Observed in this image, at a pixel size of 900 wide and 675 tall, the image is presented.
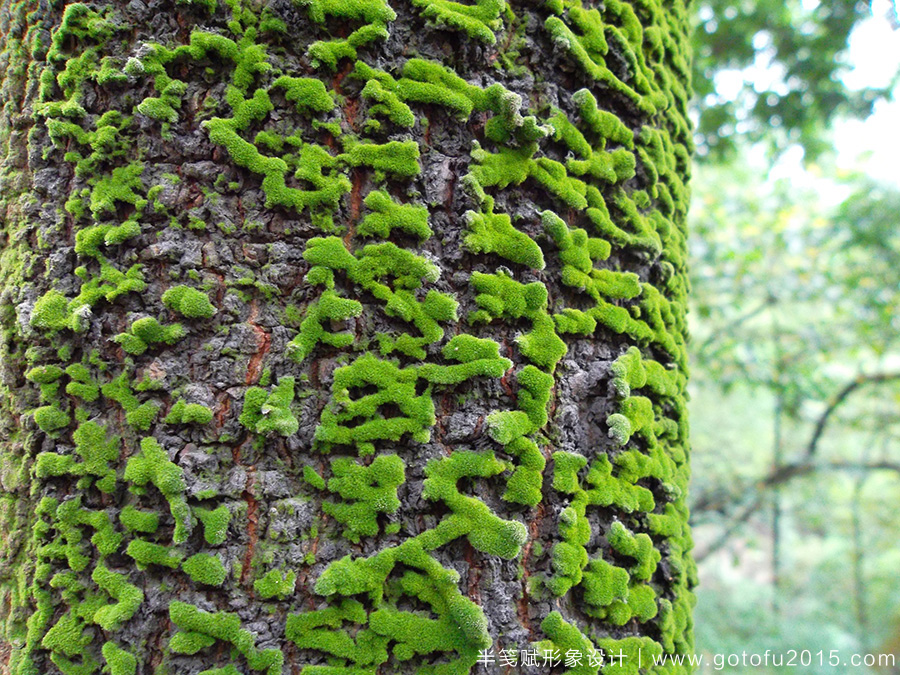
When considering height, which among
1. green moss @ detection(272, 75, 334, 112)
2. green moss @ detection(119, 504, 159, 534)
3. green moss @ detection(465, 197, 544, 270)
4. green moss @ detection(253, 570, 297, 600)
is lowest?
green moss @ detection(253, 570, 297, 600)

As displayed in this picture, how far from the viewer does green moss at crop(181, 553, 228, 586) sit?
2.81 feet

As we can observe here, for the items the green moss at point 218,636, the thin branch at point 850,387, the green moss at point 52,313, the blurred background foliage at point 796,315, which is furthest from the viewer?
the thin branch at point 850,387

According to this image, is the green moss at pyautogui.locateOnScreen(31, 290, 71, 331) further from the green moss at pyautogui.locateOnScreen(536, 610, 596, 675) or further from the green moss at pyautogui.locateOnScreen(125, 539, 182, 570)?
the green moss at pyautogui.locateOnScreen(536, 610, 596, 675)

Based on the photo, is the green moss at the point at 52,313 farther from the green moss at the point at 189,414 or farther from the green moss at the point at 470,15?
the green moss at the point at 470,15

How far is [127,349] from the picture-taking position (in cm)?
91

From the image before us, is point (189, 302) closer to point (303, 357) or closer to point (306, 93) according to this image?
point (303, 357)

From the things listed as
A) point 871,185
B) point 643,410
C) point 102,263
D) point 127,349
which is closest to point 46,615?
point 127,349

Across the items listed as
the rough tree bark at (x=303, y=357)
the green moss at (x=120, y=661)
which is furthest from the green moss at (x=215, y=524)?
the green moss at (x=120, y=661)

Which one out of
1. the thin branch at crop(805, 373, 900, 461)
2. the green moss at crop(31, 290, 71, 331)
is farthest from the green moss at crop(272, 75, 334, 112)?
the thin branch at crop(805, 373, 900, 461)

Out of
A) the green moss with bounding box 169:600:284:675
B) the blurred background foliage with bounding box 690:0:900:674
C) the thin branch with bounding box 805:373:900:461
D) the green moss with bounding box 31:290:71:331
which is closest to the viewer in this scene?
the green moss with bounding box 169:600:284:675

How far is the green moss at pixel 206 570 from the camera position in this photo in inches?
33.7

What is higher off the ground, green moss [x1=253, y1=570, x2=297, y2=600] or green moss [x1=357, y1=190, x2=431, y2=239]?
green moss [x1=357, y1=190, x2=431, y2=239]

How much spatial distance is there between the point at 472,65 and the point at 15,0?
0.94 metres

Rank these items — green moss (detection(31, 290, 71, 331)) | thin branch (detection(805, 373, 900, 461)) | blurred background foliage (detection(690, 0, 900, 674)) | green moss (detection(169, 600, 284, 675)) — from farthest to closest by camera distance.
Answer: thin branch (detection(805, 373, 900, 461)) < blurred background foliage (detection(690, 0, 900, 674)) < green moss (detection(31, 290, 71, 331)) < green moss (detection(169, 600, 284, 675))
